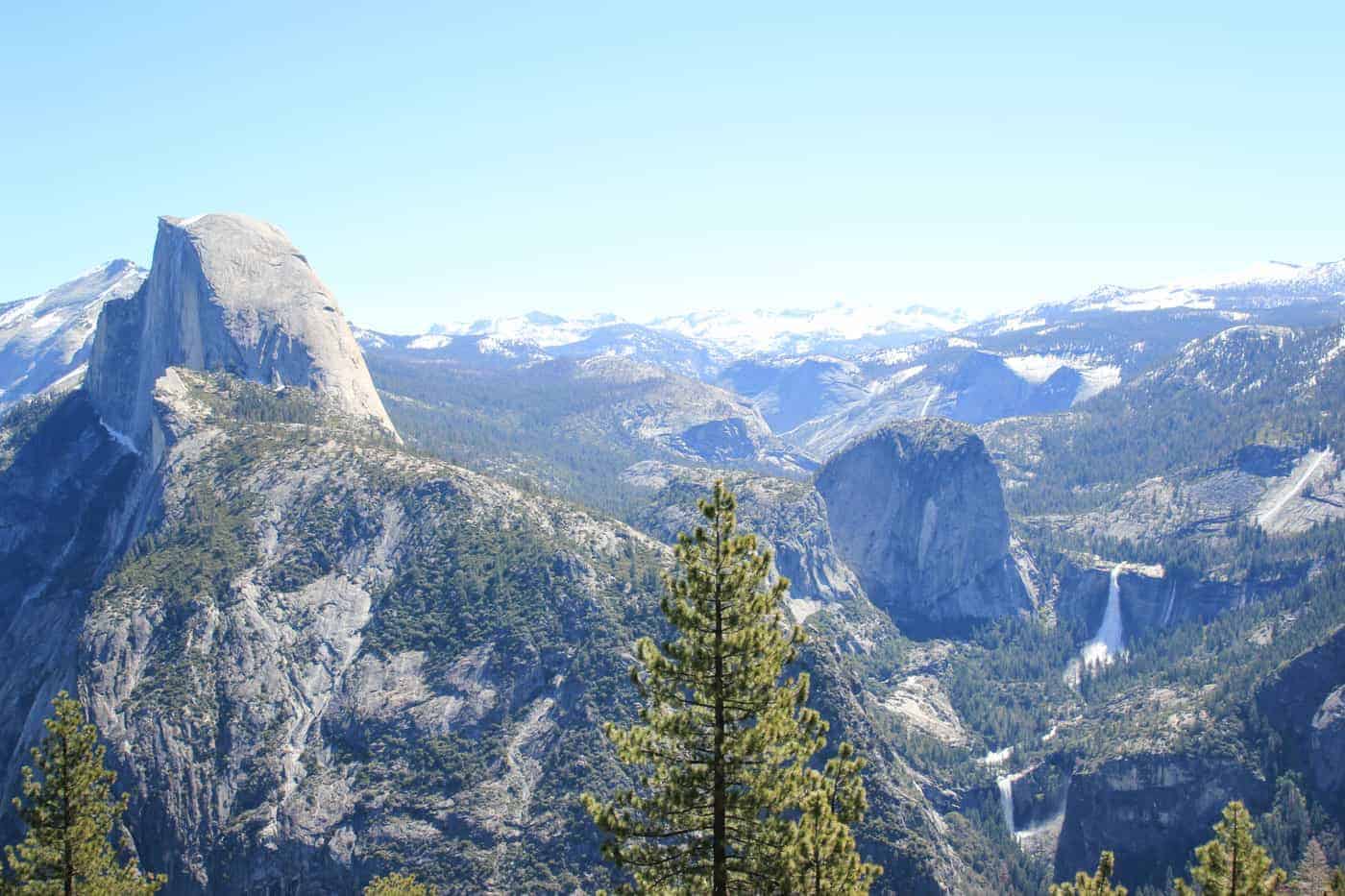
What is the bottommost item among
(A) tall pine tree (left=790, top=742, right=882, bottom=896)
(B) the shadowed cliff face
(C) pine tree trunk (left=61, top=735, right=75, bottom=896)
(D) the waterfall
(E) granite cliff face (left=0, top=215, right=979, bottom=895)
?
(D) the waterfall

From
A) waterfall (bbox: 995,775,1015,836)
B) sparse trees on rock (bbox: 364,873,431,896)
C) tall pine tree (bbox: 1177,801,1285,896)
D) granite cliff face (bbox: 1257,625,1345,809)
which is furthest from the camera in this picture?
waterfall (bbox: 995,775,1015,836)

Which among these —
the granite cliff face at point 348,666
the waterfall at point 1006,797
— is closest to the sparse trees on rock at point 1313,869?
the granite cliff face at point 348,666

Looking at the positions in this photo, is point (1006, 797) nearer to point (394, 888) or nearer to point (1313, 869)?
point (1313, 869)

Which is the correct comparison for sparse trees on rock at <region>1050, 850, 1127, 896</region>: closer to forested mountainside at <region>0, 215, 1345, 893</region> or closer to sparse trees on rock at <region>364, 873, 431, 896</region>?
sparse trees on rock at <region>364, 873, 431, 896</region>

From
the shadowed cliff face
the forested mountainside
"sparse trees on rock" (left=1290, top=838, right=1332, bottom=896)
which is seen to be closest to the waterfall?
the forested mountainside

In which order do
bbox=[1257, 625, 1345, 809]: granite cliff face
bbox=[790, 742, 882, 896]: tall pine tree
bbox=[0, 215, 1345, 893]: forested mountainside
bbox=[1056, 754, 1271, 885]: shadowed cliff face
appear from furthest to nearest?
1. bbox=[1056, 754, 1271, 885]: shadowed cliff face
2. bbox=[1257, 625, 1345, 809]: granite cliff face
3. bbox=[0, 215, 1345, 893]: forested mountainside
4. bbox=[790, 742, 882, 896]: tall pine tree

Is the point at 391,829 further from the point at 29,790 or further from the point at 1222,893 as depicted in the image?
the point at 1222,893

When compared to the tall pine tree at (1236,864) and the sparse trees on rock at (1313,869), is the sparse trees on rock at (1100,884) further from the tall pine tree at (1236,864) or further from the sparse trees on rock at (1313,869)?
the sparse trees on rock at (1313,869)
